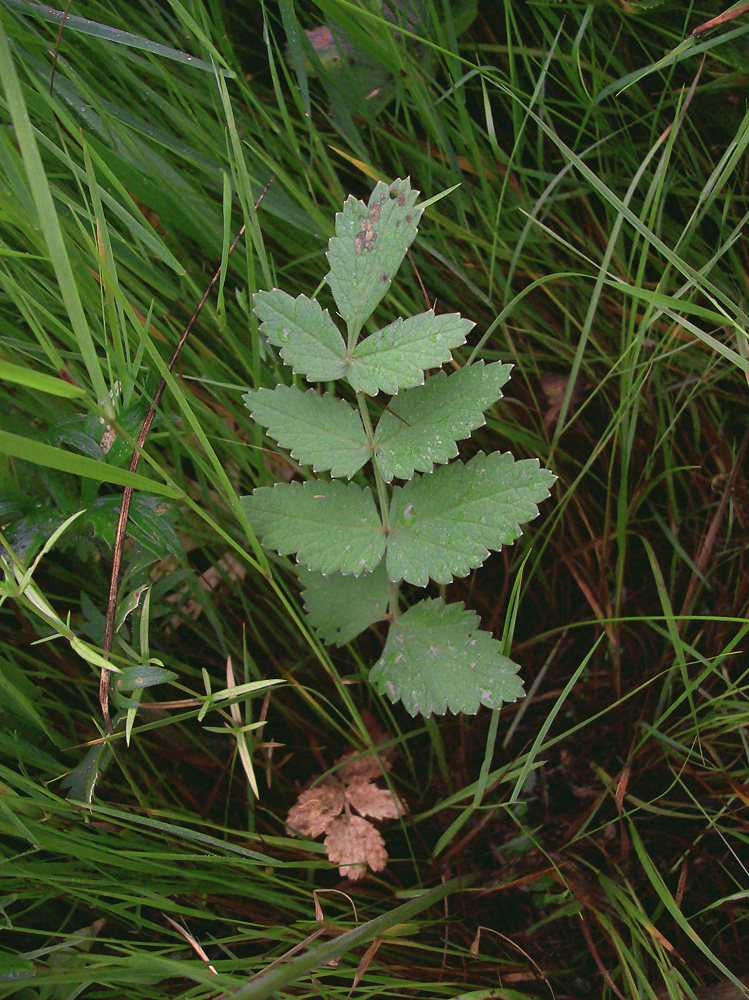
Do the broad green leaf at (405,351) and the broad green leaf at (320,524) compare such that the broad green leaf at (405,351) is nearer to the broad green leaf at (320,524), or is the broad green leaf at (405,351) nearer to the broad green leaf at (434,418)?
the broad green leaf at (434,418)

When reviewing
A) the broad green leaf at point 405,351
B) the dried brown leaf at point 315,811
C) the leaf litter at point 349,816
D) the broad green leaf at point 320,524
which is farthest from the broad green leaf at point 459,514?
the dried brown leaf at point 315,811

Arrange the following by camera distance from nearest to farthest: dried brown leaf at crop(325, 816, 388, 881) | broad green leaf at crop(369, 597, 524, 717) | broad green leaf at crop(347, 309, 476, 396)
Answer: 1. broad green leaf at crop(347, 309, 476, 396)
2. broad green leaf at crop(369, 597, 524, 717)
3. dried brown leaf at crop(325, 816, 388, 881)

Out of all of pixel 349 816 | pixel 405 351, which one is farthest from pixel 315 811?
pixel 405 351

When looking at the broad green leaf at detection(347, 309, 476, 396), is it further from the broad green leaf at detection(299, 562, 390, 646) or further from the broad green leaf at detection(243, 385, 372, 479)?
the broad green leaf at detection(299, 562, 390, 646)

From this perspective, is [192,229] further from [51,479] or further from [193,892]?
[193,892]

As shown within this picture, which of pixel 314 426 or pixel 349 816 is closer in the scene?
pixel 314 426

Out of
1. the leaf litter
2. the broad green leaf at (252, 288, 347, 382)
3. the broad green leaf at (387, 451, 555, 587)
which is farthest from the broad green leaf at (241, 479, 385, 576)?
the leaf litter

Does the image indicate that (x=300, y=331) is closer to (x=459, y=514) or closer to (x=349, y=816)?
(x=459, y=514)
